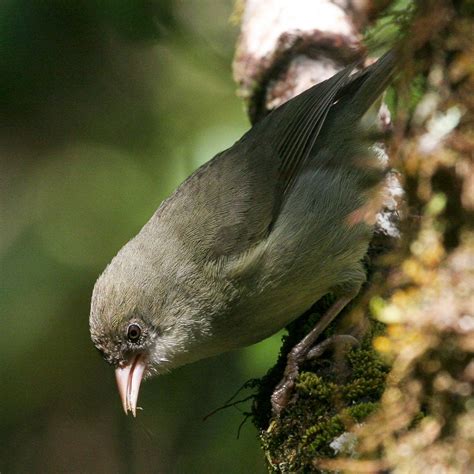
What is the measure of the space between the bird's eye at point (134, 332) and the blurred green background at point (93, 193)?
145cm

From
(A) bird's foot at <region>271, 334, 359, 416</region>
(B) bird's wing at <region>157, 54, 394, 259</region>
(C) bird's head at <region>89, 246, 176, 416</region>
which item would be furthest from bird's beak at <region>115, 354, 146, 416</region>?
(A) bird's foot at <region>271, 334, 359, 416</region>

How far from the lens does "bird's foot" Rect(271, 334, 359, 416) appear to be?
10.5 ft

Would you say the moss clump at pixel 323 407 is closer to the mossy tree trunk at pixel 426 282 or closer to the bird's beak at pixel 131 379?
the mossy tree trunk at pixel 426 282

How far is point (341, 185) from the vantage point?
3926mm

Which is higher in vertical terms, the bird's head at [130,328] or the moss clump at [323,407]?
the bird's head at [130,328]

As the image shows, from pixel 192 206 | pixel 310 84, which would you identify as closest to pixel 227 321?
pixel 192 206

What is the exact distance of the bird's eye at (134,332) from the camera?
3.86 meters

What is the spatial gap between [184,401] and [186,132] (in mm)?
2076

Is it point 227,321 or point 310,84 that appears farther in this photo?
point 310,84

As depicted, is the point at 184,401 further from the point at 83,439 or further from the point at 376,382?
the point at 376,382

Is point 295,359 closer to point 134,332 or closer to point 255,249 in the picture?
point 255,249

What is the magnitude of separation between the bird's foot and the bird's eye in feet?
2.73

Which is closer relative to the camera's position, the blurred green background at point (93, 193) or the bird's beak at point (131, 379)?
the bird's beak at point (131, 379)

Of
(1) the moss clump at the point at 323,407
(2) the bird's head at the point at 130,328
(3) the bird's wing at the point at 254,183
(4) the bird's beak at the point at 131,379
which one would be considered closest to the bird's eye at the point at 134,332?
(2) the bird's head at the point at 130,328
